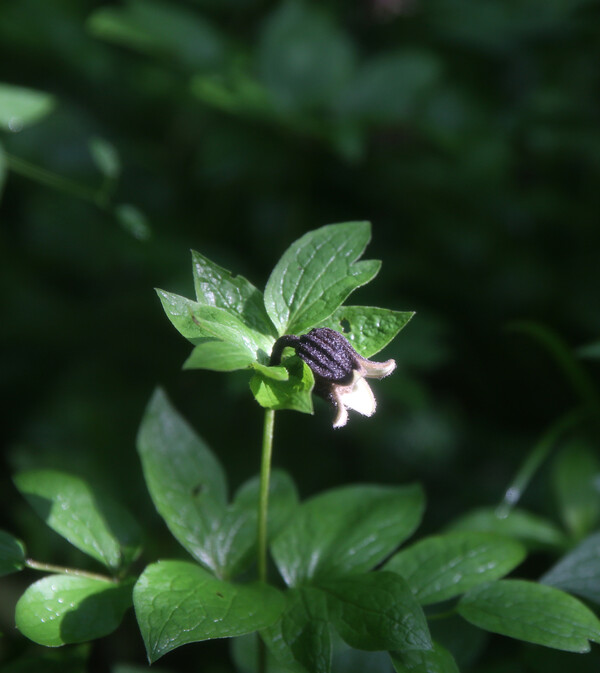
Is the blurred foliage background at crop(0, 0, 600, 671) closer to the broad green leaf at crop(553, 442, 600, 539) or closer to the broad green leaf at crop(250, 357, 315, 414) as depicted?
the broad green leaf at crop(553, 442, 600, 539)

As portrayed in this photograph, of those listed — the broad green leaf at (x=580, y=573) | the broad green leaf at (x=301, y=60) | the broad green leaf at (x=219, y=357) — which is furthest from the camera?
the broad green leaf at (x=301, y=60)

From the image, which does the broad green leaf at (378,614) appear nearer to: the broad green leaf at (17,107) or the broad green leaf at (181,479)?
the broad green leaf at (181,479)

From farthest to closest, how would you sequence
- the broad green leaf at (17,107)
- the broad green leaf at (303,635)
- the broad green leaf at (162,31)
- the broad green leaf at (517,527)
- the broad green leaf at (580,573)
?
the broad green leaf at (162,31)
the broad green leaf at (17,107)
the broad green leaf at (517,527)
the broad green leaf at (580,573)
the broad green leaf at (303,635)

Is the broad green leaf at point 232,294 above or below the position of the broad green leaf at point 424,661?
above

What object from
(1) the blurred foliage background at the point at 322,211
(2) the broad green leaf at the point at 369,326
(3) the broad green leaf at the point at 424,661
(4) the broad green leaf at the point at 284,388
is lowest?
(1) the blurred foliage background at the point at 322,211

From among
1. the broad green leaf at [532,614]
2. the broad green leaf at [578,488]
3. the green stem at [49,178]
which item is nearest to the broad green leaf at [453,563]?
the broad green leaf at [532,614]

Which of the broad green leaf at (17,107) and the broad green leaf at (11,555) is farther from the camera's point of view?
the broad green leaf at (17,107)

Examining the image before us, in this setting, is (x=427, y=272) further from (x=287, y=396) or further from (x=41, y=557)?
(x=287, y=396)
